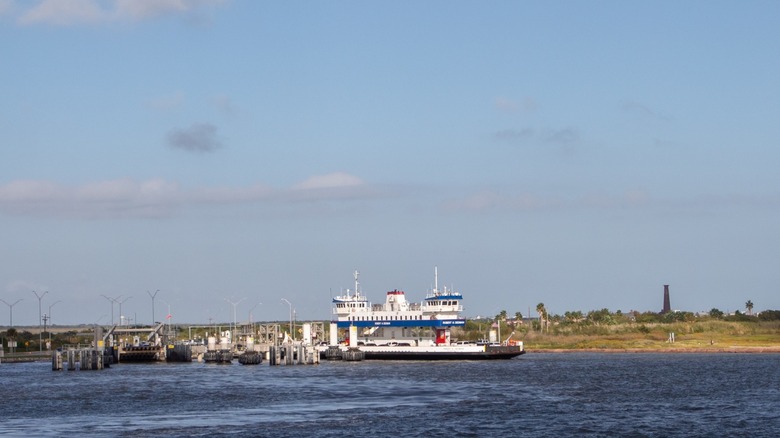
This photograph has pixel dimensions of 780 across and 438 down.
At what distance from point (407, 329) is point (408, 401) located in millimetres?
74970

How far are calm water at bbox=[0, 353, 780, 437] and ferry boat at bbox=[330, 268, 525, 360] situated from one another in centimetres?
1323

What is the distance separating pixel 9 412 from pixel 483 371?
58.3 meters

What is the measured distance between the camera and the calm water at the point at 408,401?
6919 centimetres

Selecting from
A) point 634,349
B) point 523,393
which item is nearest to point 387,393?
point 523,393

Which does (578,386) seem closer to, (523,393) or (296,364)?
Answer: (523,393)

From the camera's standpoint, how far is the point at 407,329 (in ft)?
530

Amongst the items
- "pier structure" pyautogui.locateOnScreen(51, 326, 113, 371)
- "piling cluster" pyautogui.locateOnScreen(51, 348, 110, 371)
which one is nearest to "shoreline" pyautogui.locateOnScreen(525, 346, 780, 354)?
"pier structure" pyautogui.locateOnScreen(51, 326, 113, 371)

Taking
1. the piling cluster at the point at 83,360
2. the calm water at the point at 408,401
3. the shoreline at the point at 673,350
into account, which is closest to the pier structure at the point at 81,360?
the piling cluster at the point at 83,360

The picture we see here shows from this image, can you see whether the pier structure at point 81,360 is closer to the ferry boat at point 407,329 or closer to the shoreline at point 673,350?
the ferry boat at point 407,329

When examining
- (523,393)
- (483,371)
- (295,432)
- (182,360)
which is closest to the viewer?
(295,432)

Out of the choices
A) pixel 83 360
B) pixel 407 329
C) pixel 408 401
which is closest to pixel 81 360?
pixel 83 360

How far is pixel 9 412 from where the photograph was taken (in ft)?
270

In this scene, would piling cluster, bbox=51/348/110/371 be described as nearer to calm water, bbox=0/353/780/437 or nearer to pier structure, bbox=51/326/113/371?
pier structure, bbox=51/326/113/371

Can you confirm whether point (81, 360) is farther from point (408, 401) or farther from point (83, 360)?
point (408, 401)
